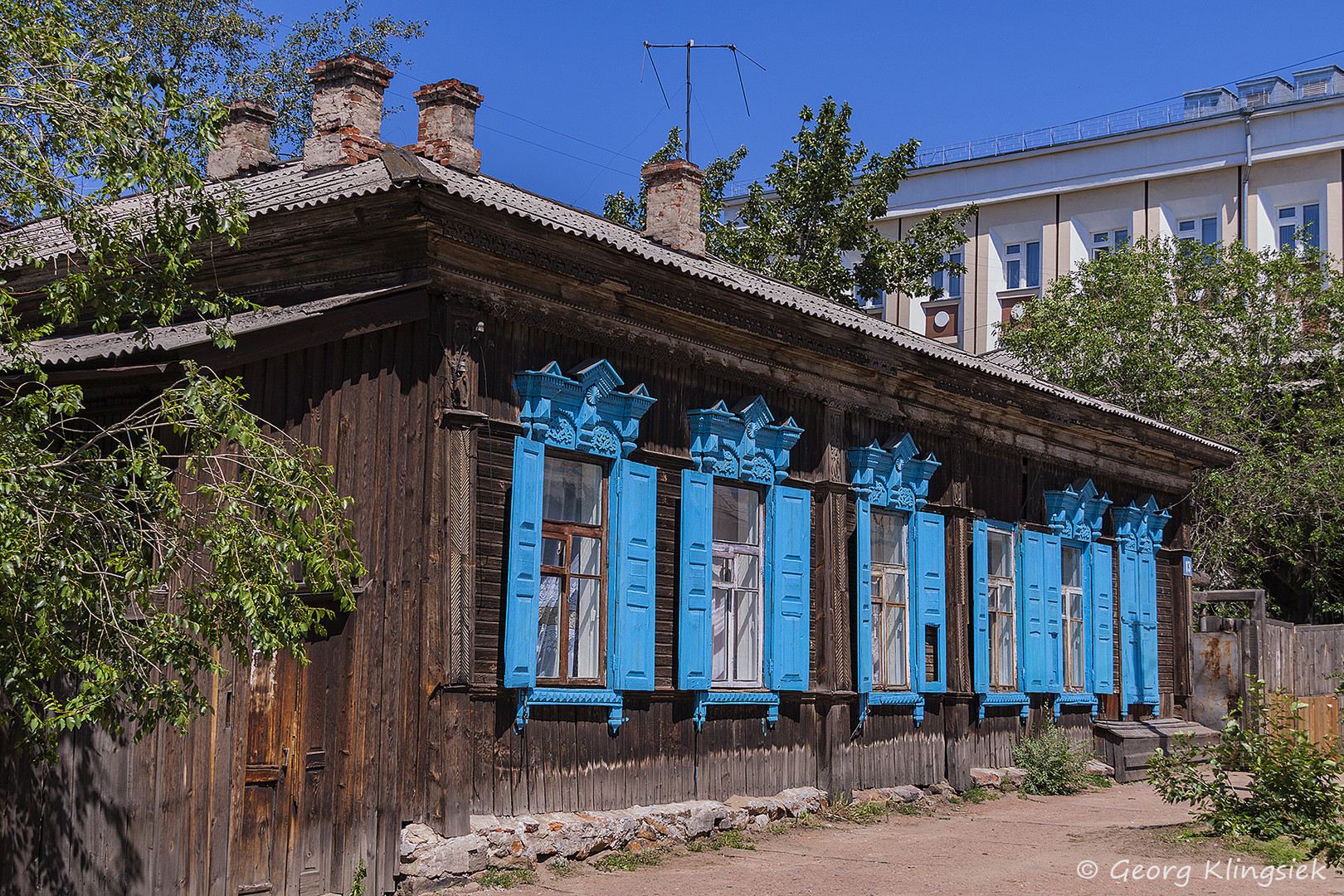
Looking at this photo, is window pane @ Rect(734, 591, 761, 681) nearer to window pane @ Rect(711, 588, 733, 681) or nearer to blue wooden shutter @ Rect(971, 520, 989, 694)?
window pane @ Rect(711, 588, 733, 681)

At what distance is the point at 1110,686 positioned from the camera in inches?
592

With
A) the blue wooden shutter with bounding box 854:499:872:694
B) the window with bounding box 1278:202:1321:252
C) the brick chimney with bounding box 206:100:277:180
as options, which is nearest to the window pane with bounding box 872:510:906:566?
the blue wooden shutter with bounding box 854:499:872:694

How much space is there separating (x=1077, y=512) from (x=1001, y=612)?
1.79 meters

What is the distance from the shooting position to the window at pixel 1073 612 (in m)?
14.7

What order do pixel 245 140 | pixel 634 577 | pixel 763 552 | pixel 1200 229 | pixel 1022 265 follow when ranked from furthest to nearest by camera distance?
1. pixel 1022 265
2. pixel 1200 229
3. pixel 245 140
4. pixel 763 552
5. pixel 634 577

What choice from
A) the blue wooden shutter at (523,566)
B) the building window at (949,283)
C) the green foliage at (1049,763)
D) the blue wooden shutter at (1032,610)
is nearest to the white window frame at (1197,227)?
the building window at (949,283)

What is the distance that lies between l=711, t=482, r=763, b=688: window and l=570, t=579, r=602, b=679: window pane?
134cm

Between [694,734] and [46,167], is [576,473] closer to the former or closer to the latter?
[694,734]

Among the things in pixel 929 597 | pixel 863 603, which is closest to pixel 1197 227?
pixel 929 597

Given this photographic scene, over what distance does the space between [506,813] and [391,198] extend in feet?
12.3

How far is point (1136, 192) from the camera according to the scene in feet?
98.7

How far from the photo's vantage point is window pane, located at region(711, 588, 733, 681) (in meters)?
10.2

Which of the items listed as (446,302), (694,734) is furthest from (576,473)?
(694,734)

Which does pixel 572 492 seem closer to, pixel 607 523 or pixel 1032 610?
pixel 607 523
